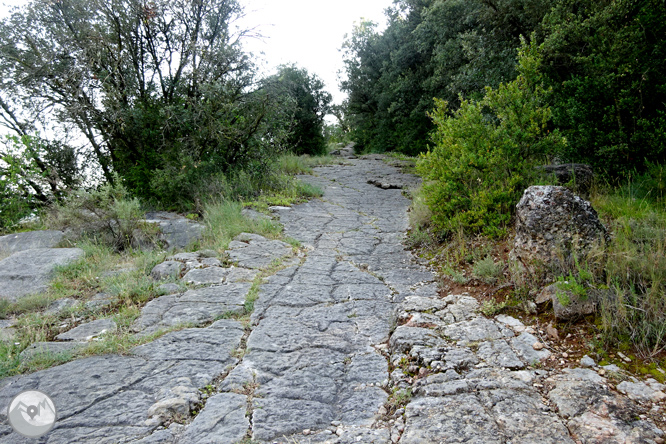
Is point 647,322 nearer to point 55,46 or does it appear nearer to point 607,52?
point 607,52

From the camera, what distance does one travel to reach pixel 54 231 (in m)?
7.19

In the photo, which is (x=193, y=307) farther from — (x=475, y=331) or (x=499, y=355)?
(x=499, y=355)

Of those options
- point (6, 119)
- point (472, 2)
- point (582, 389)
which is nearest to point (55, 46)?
point (6, 119)

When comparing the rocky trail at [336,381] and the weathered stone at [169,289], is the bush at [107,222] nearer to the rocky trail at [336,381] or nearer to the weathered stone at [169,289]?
the weathered stone at [169,289]

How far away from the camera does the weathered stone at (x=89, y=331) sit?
3502 mm

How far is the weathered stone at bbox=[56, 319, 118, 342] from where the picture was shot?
350 centimetres

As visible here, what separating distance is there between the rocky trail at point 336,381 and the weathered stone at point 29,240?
3982 mm

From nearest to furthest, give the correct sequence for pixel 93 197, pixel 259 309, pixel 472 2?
pixel 259 309 → pixel 93 197 → pixel 472 2

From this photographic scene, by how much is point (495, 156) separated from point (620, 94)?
7.41 feet

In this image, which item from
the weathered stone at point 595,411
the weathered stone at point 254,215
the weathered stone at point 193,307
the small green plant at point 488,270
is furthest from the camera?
the weathered stone at point 254,215

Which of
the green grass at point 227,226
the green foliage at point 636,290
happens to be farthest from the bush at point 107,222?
the green foliage at point 636,290

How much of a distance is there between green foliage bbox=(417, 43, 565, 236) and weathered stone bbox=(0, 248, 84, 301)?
5094 millimetres

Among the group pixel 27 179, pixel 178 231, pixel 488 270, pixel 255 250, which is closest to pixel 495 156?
pixel 488 270

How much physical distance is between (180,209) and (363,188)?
5.17 meters
